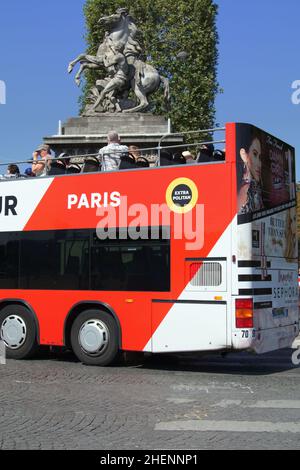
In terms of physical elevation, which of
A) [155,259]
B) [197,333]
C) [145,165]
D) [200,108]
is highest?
[200,108]

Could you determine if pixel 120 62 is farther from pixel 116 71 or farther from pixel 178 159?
pixel 178 159

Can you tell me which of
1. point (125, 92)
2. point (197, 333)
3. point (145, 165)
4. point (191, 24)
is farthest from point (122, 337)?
point (191, 24)

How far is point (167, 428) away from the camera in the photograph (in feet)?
Result: 18.5

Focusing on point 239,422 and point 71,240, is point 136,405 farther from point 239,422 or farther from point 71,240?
point 71,240

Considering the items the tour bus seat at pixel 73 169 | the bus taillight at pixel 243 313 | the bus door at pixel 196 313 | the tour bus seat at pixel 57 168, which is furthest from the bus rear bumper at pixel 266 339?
the tour bus seat at pixel 57 168

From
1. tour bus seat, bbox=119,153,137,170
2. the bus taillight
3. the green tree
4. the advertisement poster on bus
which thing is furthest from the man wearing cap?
the green tree

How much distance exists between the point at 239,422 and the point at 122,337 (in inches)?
128

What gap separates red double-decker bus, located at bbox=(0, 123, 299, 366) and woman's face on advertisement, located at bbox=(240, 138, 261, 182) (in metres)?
0.02

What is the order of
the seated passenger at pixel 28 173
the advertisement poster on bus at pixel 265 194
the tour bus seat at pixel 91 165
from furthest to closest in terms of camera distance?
the seated passenger at pixel 28 173
the tour bus seat at pixel 91 165
the advertisement poster on bus at pixel 265 194

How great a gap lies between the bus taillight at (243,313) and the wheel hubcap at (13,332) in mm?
3723

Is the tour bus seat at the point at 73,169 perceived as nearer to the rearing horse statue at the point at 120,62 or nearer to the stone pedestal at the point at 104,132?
the stone pedestal at the point at 104,132

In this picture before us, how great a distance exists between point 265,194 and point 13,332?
468 cm

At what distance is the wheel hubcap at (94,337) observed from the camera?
29.6 ft

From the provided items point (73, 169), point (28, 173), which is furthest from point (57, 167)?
point (28, 173)
